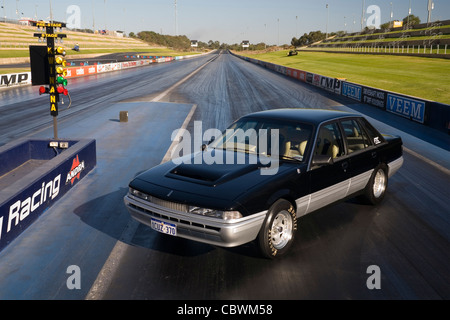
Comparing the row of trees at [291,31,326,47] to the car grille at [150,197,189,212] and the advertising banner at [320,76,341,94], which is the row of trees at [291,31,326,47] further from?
the car grille at [150,197,189,212]

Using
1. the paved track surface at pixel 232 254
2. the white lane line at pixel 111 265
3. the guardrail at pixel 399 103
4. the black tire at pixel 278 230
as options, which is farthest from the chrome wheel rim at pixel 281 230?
the guardrail at pixel 399 103

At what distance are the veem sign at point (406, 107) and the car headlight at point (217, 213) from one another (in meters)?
15.4

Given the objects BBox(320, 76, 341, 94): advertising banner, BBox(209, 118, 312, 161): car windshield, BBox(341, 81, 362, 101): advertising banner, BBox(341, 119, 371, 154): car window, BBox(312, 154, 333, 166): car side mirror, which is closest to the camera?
BBox(312, 154, 333, 166): car side mirror

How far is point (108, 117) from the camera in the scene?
19.3 meters

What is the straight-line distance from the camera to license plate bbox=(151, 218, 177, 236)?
520 cm

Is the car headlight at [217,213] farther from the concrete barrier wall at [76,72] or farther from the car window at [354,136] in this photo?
the concrete barrier wall at [76,72]

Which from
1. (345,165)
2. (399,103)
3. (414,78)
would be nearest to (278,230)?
(345,165)

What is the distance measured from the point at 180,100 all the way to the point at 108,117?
7220 mm

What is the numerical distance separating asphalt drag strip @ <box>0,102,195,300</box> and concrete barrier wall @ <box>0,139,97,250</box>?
154 millimetres

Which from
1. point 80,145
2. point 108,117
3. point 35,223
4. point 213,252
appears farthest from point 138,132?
point 213,252

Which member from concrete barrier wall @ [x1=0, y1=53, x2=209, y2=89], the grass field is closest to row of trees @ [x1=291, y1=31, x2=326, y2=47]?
concrete barrier wall @ [x1=0, y1=53, x2=209, y2=89]

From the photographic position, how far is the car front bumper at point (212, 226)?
486 cm

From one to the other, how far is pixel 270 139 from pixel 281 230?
1.50 meters
